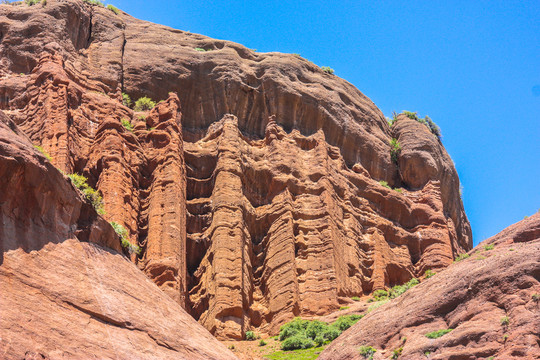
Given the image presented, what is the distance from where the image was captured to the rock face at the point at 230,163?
126 ft

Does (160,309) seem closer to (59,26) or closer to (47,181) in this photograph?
(47,181)

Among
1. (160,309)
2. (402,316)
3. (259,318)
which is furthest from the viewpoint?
(259,318)

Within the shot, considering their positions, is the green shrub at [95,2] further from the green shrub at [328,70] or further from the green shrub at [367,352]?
the green shrub at [367,352]

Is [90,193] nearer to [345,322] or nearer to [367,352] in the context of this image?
[345,322]

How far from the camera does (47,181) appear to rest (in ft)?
62.9

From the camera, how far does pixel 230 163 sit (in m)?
43.8

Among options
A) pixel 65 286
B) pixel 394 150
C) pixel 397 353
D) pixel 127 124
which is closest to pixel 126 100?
pixel 127 124

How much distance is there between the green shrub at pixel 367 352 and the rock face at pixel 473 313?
0.14 meters

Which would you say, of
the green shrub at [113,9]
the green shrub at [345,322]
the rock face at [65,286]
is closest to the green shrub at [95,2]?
the green shrub at [113,9]

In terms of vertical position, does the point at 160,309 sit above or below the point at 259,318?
below

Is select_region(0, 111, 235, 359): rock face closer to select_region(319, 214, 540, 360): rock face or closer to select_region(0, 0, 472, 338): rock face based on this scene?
select_region(319, 214, 540, 360): rock face

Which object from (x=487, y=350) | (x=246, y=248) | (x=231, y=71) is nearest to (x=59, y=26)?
(x=231, y=71)

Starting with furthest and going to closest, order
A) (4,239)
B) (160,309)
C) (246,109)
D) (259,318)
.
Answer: (246,109) → (259,318) → (160,309) → (4,239)

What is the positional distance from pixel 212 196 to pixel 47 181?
77.9 feet
